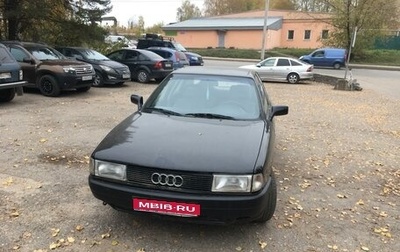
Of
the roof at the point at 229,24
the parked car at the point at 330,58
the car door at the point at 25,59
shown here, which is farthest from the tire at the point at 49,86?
the roof at the point at 229,24

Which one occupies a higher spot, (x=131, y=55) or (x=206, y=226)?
(x=131, y=55)

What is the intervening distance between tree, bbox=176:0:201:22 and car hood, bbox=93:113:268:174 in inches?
3713

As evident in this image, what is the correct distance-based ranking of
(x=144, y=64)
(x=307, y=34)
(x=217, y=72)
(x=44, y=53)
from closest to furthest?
(x=217, y=72) → (x=44, y=53) → (x=144, y=64) → (x=307, y=34)

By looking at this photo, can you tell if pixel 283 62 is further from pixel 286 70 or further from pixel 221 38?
pixel 221 38

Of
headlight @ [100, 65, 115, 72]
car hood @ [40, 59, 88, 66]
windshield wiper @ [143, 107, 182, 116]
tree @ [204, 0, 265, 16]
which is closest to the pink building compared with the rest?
tree @ [204, 0, 265, 16]

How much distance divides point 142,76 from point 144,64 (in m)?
0.52

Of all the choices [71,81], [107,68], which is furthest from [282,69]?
[71,81]

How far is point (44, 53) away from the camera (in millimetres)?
12219

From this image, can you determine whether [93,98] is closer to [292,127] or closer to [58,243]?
[292,127]

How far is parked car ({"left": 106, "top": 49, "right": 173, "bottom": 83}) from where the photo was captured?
631 inches

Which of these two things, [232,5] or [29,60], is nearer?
[29,60]

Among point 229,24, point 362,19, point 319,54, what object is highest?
point 229,24

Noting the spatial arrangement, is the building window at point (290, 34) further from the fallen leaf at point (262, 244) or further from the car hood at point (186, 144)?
the fallen leaf at point (262, 244)

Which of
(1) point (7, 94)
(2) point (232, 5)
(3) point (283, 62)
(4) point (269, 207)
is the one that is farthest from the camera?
(2) point (232, 5)
